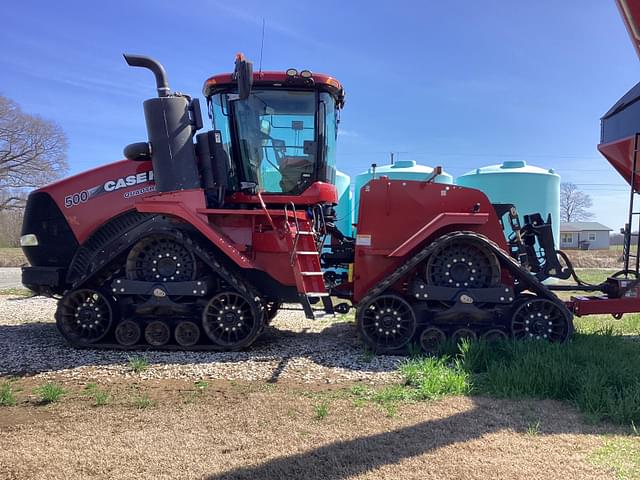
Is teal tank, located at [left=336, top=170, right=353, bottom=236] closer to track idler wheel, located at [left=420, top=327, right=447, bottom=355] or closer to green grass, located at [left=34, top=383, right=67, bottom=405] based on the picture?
track idler wheel, located at [left=420, top=327, right=447, bottom=355]

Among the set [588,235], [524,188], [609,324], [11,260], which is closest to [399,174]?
[524,188]

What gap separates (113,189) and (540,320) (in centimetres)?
551

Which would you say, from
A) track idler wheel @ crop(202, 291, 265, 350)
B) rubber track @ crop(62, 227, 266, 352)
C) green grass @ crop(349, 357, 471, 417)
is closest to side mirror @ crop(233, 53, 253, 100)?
rubber track @ crop(62, 227, 266, 352)

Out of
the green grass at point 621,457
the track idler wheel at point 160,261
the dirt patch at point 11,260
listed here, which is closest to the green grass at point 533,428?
the green grass at point 621,457

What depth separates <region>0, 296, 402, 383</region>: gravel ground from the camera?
16.2 feet

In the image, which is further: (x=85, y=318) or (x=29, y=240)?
(x=29, y=240)

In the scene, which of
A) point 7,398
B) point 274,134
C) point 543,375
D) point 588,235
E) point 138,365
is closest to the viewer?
point 7,398

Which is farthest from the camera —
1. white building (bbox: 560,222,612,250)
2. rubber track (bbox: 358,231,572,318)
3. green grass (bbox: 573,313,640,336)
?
white building (bbox: 560,222,612,250)

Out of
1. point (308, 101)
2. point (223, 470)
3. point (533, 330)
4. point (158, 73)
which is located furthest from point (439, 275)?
point (158, 73)

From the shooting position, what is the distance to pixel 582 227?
58.2 m

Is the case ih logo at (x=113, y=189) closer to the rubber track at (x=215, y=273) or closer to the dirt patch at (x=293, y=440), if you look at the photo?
the rubber track at (x=215, y=273)

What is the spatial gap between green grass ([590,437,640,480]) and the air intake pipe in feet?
15.9

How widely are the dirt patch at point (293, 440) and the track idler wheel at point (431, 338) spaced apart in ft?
5.27

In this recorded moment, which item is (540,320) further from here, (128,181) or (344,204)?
(344,204)
